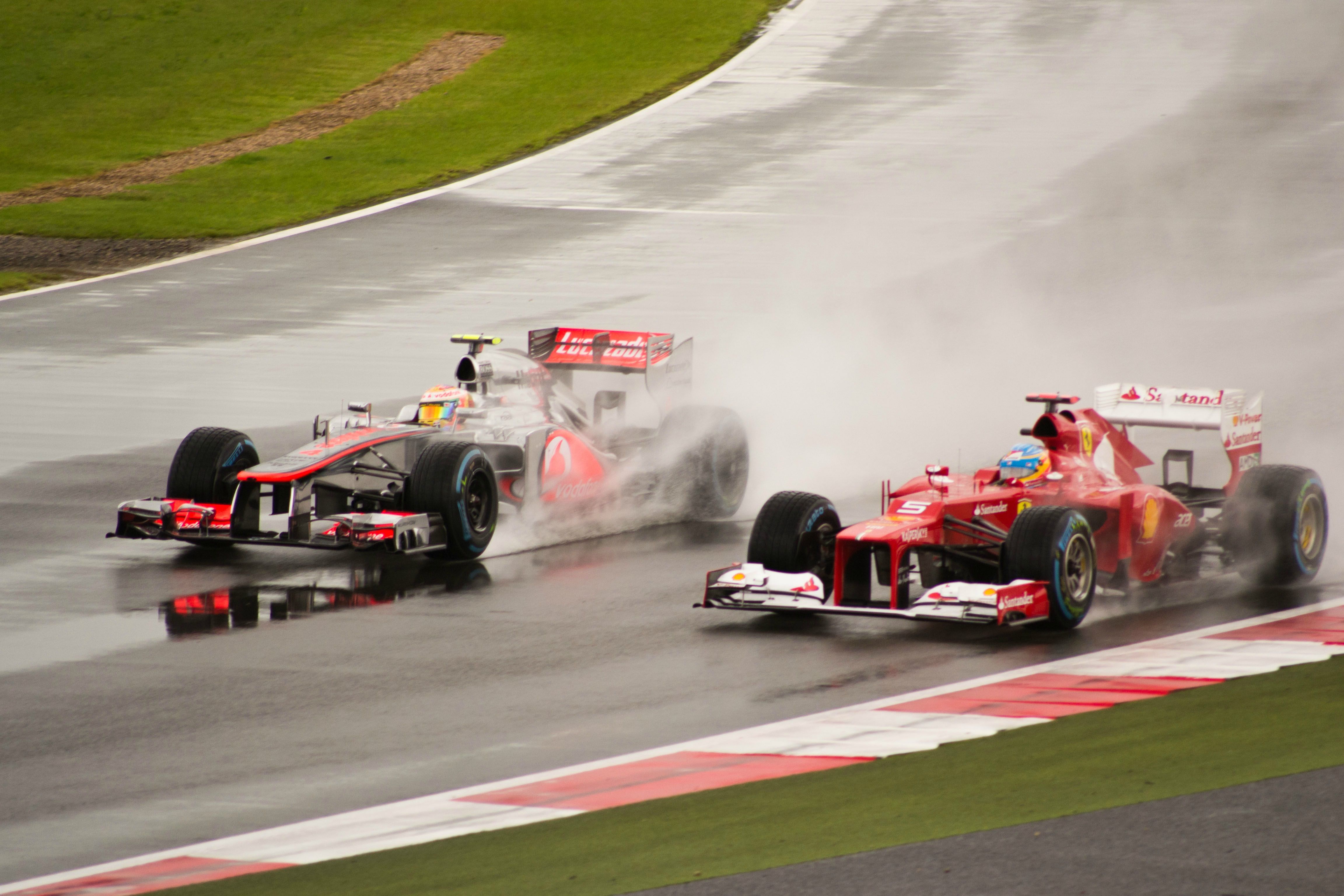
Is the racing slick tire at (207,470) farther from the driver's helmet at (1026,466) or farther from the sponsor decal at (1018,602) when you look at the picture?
the sponsor decal at (1018,602)

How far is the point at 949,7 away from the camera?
5406 cm

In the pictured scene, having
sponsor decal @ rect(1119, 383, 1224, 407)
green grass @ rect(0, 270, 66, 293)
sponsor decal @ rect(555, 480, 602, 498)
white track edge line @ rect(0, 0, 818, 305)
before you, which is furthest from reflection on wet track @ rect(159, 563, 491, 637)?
green grass @ rect(0, 270, 66, 293)

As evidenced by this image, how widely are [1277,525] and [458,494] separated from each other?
6.25 metres

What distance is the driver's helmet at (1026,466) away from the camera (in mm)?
13117

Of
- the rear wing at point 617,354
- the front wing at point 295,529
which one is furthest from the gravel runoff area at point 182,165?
the front wing at point 295,529

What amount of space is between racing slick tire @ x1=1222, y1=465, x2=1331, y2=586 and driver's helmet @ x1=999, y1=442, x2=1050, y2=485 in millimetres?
1658

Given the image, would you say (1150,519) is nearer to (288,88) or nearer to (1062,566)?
(1062,566)

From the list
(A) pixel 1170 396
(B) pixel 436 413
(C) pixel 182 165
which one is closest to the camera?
(A) pixel 1170 396

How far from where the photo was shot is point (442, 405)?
1595 centimetres

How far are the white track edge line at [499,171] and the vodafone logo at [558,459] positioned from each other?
61.2 feet

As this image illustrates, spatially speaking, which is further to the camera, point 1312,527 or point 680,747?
point 1312,527

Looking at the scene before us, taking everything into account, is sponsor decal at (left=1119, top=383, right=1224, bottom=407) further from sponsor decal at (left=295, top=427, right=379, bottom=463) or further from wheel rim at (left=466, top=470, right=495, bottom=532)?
sponsor decal at (left=295, top=427, right=379, bottom=463)

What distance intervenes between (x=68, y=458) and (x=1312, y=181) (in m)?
25.7

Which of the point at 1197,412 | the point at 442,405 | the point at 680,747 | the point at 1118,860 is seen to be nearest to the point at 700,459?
the point at 442,405
